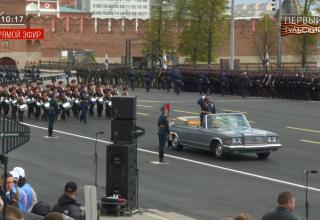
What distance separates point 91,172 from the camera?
77.6 ft

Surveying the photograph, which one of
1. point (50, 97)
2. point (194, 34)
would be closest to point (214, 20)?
point (194, 34)

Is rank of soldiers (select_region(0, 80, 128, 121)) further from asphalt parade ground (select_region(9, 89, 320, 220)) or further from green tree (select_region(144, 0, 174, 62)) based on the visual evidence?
green tree (select_region(144, 0, 174, 62))

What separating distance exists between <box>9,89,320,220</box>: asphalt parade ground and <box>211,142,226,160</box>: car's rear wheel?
8.9 inches

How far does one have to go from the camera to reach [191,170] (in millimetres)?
24406

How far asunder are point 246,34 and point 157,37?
64.6 feet

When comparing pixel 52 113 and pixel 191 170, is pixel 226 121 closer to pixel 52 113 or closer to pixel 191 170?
pixel 191 170

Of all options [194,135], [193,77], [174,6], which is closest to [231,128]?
[194,135]

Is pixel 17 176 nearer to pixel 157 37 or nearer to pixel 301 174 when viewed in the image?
pixel 301 174

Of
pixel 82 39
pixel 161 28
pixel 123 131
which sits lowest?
pixel 123 131

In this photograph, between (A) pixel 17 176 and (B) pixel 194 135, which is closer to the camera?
(A) pixel 17 176

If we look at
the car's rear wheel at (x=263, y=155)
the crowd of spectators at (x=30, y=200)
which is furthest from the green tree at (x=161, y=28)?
the crowd of spectators at (x=30, y=200)

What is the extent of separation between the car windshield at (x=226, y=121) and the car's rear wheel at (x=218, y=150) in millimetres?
775

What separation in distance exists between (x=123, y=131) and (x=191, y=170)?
682 cm

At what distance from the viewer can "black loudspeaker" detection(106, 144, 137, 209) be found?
57.8 ft
